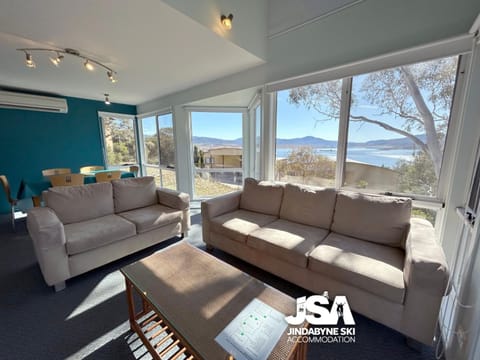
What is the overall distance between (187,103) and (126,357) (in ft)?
12.5

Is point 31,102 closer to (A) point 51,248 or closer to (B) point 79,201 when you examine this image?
(B) point 79,201

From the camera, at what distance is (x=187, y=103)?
400cm

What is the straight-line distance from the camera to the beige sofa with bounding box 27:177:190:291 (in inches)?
70.7

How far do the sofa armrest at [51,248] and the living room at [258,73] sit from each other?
0.18m

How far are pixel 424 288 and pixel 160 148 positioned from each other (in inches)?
201

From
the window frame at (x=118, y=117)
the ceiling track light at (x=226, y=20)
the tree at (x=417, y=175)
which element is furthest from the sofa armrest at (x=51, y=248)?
the window frame at (x=118, y=117)

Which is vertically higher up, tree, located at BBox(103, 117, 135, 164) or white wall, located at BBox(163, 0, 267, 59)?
white wall, located at BBox(163, 0, 267, 59)

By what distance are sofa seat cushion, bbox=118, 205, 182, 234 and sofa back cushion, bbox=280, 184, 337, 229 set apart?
4.65 ft

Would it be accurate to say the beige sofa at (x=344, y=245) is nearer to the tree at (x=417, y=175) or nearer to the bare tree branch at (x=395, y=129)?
the tree at (x=417, y=175)

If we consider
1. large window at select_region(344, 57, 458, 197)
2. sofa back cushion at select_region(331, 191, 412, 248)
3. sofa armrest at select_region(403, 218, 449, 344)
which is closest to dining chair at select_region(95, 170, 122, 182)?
sofa back cushion at select_region(331, 191, 412, 248)

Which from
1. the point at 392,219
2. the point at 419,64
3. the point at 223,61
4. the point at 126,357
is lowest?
the point at 126,357

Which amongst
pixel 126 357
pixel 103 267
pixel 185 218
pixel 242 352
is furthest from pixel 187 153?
pixel 242 352

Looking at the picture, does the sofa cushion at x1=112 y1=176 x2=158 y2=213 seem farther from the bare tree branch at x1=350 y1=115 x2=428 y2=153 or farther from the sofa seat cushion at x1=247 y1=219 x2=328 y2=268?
the bare tree branch at x1=350 y1=115 x2=428 y2=153

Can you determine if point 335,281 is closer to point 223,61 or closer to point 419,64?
point 419,64
